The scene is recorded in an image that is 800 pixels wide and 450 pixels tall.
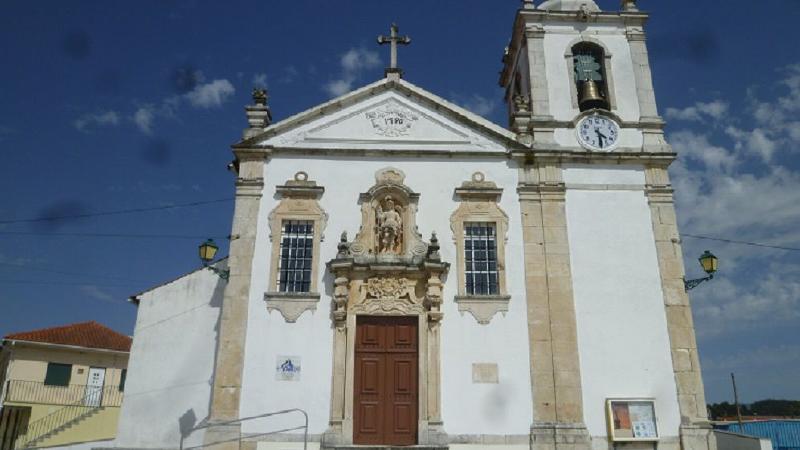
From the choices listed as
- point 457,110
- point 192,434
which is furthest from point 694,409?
point 192,434

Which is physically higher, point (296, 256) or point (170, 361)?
point (296, 256)

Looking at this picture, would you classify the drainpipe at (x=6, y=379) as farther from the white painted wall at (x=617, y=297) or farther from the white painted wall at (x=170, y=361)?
the white painted wall at (x=617, y=297)

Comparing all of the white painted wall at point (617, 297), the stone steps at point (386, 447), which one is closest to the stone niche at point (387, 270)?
the stone steps at point (386, 447)

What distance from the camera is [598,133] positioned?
15.1 m

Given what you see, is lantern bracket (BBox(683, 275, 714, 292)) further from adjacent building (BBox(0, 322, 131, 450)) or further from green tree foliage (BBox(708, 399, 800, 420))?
green tree foliage (BBox(708, 399, 800, 420))

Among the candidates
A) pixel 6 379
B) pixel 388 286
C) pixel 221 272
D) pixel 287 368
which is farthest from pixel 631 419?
pixel 6 379

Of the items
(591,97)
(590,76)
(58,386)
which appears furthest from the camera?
(58,386)

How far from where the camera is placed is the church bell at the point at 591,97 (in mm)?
15492

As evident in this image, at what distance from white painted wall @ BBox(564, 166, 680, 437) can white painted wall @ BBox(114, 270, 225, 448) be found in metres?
8.39

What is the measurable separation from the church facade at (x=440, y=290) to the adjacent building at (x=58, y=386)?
34.7 ft

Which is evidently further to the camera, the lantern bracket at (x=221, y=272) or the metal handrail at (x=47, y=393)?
the metal handrail at (x=47, y=393)

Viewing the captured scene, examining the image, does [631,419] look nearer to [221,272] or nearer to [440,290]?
[440,290]

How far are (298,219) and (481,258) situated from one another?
14.1 feet

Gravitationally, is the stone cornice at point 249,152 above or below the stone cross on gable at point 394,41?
below
